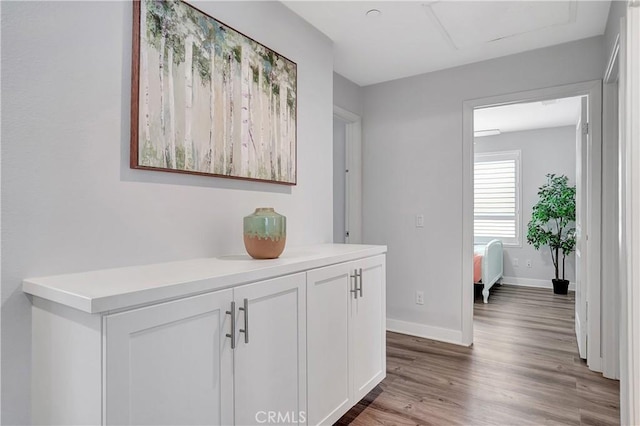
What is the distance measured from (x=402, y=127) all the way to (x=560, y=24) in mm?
1421

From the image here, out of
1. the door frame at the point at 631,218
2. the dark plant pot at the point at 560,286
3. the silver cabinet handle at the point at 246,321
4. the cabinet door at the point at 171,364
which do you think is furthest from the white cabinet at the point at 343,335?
the dark plant pot at the point at 560,286

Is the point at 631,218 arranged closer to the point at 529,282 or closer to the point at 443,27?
the point at 443,27

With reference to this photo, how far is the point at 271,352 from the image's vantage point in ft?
4.90

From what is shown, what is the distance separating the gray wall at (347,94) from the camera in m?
3.44

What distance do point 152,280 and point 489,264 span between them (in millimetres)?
4683

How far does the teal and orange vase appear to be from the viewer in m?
1.70

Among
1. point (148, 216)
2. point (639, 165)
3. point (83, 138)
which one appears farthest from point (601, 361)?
point (83, 138)

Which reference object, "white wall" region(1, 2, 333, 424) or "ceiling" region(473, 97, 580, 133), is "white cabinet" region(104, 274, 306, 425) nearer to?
"white wall" region(1, 2, 333, 424)

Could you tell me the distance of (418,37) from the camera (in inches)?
108

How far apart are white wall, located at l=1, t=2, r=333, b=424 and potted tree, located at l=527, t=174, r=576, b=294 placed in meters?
5.08

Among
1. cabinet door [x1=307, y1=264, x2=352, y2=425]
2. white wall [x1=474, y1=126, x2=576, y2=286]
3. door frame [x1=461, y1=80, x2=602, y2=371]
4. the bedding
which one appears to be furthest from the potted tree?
cabinet door [x1=307, y1=264, x2=352, y2=425]

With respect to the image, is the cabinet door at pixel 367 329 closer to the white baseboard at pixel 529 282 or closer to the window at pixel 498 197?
the white baseboard at pixel 529 282

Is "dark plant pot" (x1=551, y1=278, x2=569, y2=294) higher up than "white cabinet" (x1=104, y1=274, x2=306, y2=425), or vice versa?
"white cabinet" (x1=104, y1=274, x2=306, y2=425)

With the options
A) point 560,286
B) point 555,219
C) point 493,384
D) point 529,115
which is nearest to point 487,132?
point 529,115
